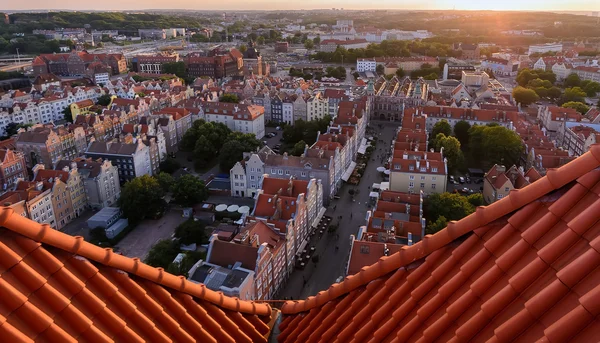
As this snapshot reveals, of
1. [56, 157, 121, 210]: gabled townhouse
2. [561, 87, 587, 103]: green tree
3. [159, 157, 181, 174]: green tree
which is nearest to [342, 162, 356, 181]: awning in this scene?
[159, 157, 181, 174]: green tree

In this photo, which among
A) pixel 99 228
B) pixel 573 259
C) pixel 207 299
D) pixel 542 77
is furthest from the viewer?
pixel 542 77

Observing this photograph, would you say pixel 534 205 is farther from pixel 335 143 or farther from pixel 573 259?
pixel 335 143

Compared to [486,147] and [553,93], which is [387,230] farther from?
[553,93]

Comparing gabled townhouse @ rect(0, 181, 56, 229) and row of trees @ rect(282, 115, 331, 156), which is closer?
gabled townhouse @ rect(0, 181, 56, 229)

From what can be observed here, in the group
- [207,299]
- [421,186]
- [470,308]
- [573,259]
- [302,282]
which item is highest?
[573,259]

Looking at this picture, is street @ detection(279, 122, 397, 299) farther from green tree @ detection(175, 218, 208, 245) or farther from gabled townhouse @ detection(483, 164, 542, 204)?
gabled townhouse @ detection(483, 164, 542, 204)

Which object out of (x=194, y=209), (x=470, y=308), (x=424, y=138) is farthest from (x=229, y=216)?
(x=470, y=308)

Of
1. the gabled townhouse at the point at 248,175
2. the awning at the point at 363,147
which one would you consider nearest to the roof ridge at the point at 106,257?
the gabled townhouse at the point at 248,175
